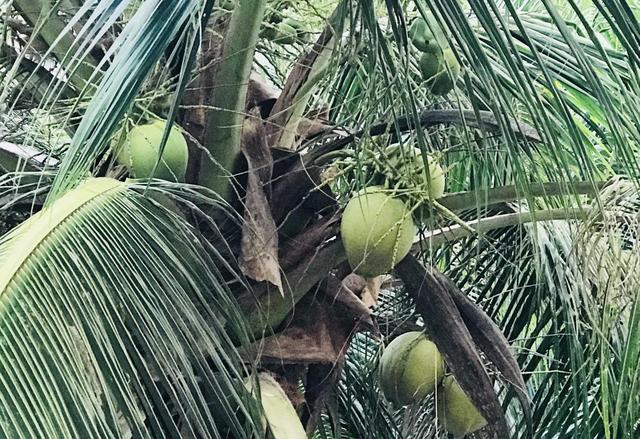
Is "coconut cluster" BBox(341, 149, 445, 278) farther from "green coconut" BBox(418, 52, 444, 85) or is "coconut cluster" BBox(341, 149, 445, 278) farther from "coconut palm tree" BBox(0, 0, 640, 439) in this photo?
"green coconut" BBox(418, 52, 444, 85)

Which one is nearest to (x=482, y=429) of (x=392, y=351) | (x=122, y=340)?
(x=392, y=351)

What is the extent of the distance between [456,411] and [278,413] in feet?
1.18

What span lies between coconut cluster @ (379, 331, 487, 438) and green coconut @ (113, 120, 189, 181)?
1.55ft

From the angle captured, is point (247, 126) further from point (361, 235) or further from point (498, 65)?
point (498, 65)

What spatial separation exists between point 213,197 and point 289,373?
0.29m

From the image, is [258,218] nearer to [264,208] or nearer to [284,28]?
[264,208]

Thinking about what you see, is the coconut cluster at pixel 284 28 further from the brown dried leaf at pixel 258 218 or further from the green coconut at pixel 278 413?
the green coconut at pixel 278 413

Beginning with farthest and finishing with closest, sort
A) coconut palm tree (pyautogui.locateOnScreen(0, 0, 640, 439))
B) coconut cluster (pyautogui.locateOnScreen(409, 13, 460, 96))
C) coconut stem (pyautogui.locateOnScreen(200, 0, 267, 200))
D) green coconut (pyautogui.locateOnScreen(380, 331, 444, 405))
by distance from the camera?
green coconut (pyautogui.locateOnScreen(380, 331, 444, 405)) → coconut cluster (pyautogui.locateOnScreen(409, 13, 460, 96)) → coconut stem (pyautogui.locateOnScreen(200, 0, 267, 200)) → coconut palm tree (pyautogui.locateOnScreen(0, 0, 640, 439))

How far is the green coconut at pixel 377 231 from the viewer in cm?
116

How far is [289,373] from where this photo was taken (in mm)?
1371

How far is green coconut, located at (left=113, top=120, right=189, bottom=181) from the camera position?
1.16m

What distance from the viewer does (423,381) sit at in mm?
1444

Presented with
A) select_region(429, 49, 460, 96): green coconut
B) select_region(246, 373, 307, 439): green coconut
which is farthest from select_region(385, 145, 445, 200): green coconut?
select_region(246, 373, 307, 439): green coconut

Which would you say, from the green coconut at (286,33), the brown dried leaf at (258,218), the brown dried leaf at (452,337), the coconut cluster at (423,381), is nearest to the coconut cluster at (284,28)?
the green coconut at (286,33)
